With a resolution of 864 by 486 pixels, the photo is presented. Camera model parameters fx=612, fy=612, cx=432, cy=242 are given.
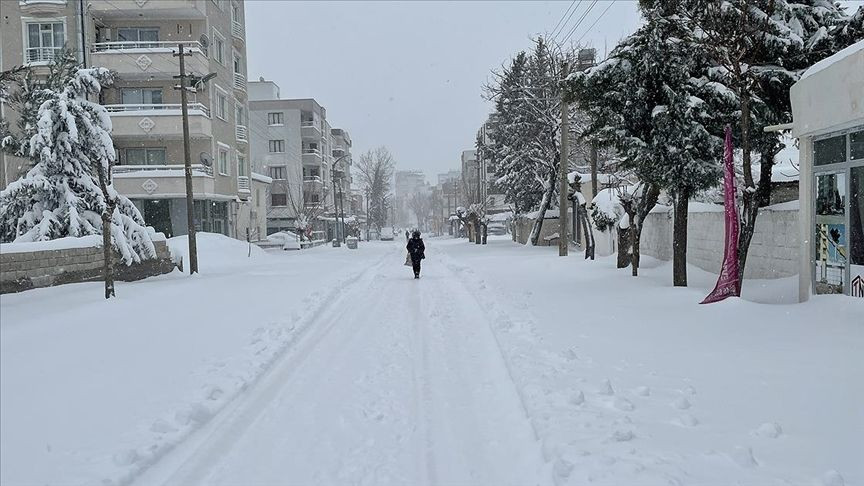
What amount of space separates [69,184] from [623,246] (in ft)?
49.9

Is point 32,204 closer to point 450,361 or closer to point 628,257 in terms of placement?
point 450,361

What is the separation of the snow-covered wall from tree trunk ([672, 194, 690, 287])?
63.4 inches

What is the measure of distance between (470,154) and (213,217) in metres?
87.8

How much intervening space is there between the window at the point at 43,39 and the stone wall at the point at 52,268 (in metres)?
17.2

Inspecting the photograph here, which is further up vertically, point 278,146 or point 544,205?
point 278,146

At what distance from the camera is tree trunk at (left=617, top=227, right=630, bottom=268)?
1733cm

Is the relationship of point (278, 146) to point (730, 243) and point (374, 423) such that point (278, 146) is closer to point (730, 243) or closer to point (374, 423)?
point (730, 243)

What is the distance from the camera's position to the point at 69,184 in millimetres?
16141

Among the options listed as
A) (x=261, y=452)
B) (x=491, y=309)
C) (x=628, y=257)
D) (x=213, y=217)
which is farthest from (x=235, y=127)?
(x=261, y=452)

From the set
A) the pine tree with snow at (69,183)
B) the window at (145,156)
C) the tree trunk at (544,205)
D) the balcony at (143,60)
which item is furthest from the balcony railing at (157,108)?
the tree trunk at (544,205)

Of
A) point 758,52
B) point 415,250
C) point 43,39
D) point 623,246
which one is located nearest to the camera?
point 758,52

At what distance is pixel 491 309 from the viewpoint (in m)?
11.2

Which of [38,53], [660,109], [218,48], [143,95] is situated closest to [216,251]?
[143,95]

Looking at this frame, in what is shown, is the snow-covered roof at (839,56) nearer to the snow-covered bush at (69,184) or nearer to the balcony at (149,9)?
the snow-covered bush at (69,184)
